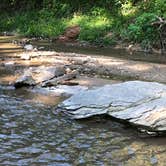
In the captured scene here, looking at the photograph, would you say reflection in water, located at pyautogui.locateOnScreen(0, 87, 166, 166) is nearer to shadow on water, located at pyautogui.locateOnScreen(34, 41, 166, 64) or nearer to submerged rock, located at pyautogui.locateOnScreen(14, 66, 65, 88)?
submerged rock, located at pyautogui.locateOnScreen(14, 66, 65, 88)

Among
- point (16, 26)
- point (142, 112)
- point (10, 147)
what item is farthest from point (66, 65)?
point (16, 26)

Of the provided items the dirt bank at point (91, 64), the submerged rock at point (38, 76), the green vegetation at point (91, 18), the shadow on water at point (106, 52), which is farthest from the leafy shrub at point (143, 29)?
the submerged rock at point (38, 76)

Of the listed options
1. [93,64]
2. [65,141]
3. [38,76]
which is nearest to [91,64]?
[93,64]

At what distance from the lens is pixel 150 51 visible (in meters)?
21.1

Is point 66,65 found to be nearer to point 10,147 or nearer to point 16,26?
point 10,147

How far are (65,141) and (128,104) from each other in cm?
187

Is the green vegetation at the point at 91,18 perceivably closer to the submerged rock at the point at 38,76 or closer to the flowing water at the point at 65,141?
the submerged rock at the point at 38,76

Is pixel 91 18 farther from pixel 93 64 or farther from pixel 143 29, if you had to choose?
pixel 93 64

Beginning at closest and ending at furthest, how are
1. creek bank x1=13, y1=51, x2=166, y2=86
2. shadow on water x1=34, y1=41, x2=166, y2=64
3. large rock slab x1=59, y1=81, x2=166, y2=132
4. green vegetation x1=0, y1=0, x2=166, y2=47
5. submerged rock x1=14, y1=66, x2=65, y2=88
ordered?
large rock slab x1=59, y1=81, x2=166, y2=132 → submerged rock x1=14, y1=66, x2=65, y2=88 → creek bank x1=13, y1=51, x2=166, y2=86 → shadow on water x1=34, y1=41, x2=166, y2=64 → green vegetation x1=0, y1=0, x2=166, y2=47

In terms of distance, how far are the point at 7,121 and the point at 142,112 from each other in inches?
114

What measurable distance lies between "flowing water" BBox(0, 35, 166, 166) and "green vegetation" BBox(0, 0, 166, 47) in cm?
1191

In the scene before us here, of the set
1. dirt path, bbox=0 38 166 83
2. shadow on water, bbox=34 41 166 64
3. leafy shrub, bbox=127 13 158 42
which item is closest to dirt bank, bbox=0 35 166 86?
dirt path, bbox=0 38 166 83

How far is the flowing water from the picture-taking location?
7.73 m

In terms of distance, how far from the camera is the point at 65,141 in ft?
28.5
